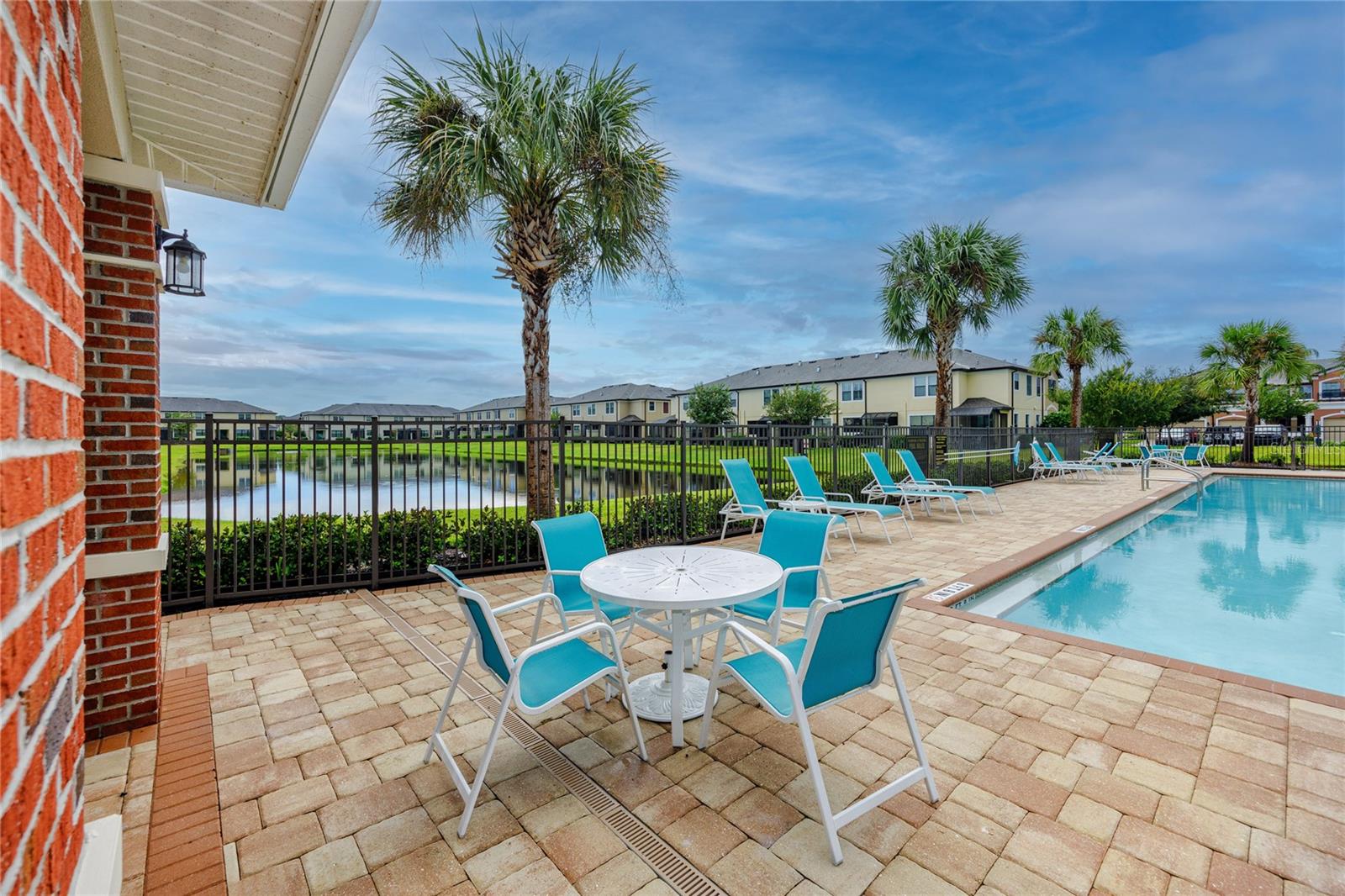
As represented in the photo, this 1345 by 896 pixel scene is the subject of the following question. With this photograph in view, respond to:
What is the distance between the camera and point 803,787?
270 cm

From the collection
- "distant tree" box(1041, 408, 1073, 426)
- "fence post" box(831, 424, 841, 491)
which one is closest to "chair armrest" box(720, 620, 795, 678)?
"fence post" box(831, 424, 841, 491)

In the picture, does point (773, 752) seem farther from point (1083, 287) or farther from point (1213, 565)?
point (1083, 287)

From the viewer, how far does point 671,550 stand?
4.05 metres

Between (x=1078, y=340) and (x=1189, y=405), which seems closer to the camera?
(x=1078, y=340)

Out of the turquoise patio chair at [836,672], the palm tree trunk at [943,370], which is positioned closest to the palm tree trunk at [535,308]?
the turquoise patio chair at [836,672]

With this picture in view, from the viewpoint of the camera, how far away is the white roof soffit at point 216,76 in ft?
7.96

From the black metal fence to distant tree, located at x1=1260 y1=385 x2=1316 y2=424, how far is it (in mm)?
43095

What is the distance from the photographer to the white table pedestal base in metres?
3.33

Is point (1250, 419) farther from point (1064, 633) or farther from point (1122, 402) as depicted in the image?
point (1064, 633)

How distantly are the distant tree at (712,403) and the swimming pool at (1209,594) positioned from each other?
37.5 meters

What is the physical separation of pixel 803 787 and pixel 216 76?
4492 mm

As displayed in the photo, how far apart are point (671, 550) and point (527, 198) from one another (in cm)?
523

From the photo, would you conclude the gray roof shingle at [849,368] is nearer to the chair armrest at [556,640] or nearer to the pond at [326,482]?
the pond at [326,482]

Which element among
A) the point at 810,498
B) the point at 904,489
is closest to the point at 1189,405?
the point at 904,489
